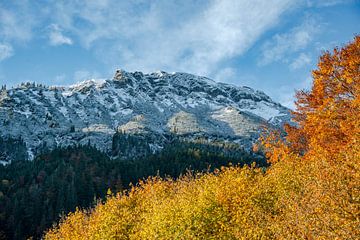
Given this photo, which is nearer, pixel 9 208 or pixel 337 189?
pixel 337 189

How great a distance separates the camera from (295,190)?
42000 millimetres

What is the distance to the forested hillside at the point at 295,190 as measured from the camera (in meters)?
27.0

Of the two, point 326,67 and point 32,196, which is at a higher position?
point 32,196

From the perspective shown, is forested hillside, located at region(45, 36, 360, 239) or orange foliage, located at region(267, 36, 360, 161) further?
orange foliage, located at region(267, 36, 360, 161)

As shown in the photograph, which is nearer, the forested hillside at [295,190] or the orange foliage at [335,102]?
the forested hillside at [295,190]

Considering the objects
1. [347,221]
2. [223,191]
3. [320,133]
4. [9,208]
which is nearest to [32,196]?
[9,208]

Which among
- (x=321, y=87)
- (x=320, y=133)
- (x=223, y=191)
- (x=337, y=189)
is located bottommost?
(x=337, y=189)

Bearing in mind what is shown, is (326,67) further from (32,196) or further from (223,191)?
(32,196)

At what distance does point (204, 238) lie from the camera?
3638cm

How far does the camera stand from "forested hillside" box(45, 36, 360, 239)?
27.0 metres

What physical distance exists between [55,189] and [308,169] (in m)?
144

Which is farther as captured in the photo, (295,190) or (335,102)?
(295,190)

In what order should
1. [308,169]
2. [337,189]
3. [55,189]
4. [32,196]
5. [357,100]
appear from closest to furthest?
[337,189] → [357,100] → [308,169] → [32,196] → [55,189]

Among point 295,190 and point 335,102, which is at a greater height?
point 335,102
